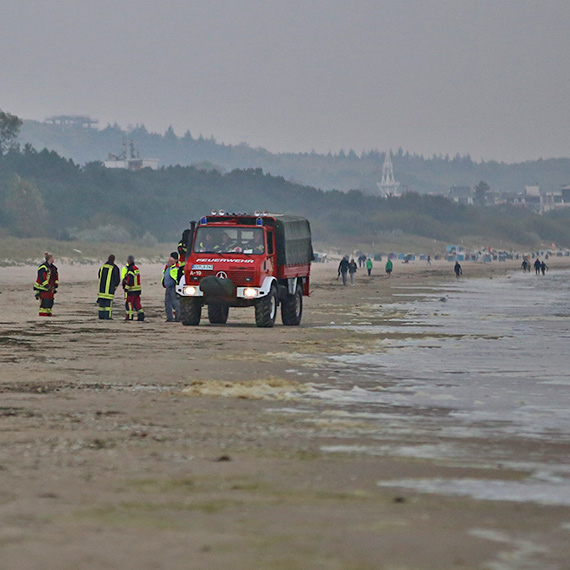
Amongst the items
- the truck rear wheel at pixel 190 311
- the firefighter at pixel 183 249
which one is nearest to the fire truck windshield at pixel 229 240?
the firefighter at pixel 183 249

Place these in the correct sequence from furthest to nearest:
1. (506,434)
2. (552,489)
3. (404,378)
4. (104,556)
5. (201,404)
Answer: (404,378) → (201,404) → (506,434) → (552,489) → (104,556)

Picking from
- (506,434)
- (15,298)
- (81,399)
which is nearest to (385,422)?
(506,434)

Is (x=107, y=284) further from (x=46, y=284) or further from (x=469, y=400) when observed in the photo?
(x=469, y=400)

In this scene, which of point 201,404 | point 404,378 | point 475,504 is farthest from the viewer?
point 404,378

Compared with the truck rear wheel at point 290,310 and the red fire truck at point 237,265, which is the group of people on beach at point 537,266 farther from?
the red fire truck at point 237,265

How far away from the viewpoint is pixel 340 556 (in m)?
5.89

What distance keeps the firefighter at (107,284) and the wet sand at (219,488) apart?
10.4m

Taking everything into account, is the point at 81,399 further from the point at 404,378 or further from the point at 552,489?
the point at 552,489

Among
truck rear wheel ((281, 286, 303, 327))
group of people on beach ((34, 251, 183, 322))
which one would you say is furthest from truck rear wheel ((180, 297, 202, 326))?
truck rear wheel ((281, 286, 303, 327))

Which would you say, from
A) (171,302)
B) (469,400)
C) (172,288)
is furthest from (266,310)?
(469,400)

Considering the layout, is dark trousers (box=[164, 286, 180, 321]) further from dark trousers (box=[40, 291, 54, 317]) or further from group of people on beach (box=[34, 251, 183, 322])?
dark trousers (box=[40, 291, 54, 317])

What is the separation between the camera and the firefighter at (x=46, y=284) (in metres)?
26.6

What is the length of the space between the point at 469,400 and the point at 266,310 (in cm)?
1248

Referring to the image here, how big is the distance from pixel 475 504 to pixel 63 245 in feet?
336
